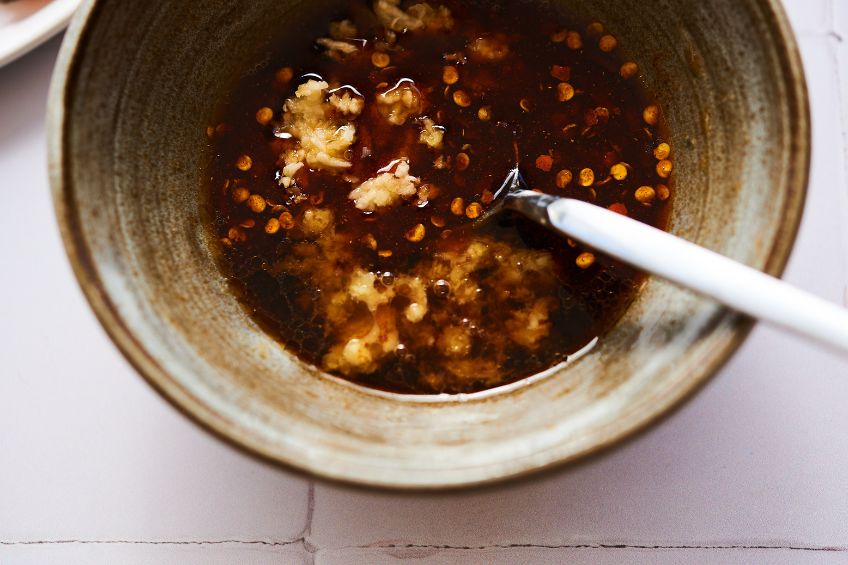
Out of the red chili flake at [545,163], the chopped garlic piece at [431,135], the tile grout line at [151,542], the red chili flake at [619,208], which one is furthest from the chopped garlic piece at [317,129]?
A: the tile grout line at [151,542]

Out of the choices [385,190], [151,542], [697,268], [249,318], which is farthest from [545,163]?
[151,542]

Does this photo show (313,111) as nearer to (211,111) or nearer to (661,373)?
(211,111)

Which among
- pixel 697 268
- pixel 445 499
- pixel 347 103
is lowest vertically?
pixel 445 499

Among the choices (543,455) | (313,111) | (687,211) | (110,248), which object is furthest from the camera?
(313,111)

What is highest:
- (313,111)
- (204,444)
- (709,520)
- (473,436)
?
(313,111)

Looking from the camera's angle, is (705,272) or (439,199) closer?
(705,272)

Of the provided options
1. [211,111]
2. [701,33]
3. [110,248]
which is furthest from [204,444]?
[701,33]

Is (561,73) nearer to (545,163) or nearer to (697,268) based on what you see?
(545,163)
